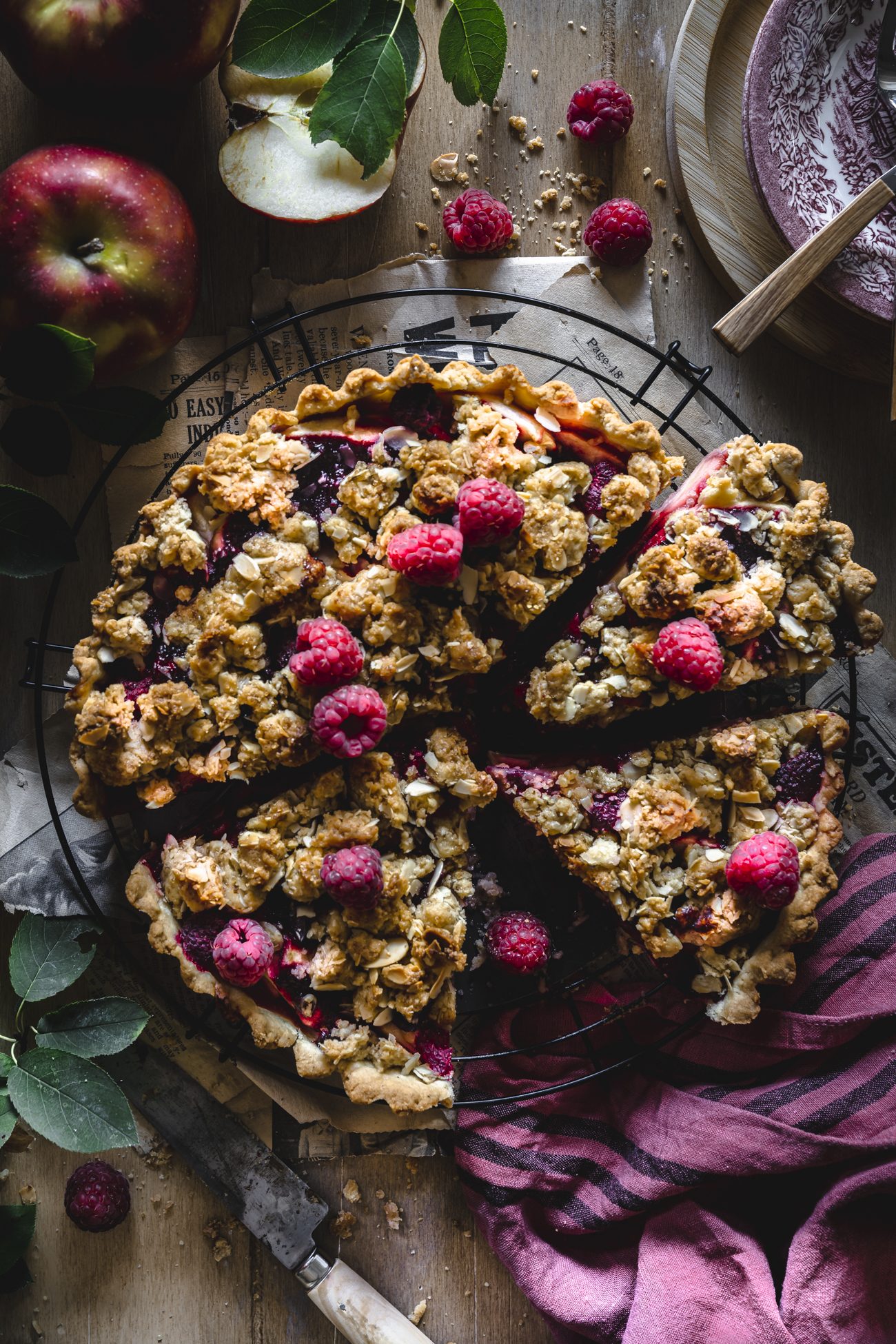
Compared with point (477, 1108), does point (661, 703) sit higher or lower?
higher

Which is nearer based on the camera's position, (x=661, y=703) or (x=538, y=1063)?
(x=661, y=703)

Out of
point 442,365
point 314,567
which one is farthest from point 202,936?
point 442,365

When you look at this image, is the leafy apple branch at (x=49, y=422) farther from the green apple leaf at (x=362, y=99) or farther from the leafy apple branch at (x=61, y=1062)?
the leafy apple branch at (x=61, y=1062)

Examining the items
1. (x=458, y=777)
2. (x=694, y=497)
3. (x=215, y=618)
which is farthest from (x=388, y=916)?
(x=694, y=497)

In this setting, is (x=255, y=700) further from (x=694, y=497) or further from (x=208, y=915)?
(x=694, y=497)

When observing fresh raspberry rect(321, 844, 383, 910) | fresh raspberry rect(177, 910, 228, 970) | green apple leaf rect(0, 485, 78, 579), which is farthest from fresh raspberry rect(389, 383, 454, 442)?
fresh raspberry rect(177, 910, 228, 970)

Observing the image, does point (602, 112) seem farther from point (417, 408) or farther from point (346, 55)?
point (417, 408)

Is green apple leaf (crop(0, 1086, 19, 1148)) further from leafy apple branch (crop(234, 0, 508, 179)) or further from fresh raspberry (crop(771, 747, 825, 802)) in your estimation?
leafy apple branch (crop(234, 0, 508, 179))

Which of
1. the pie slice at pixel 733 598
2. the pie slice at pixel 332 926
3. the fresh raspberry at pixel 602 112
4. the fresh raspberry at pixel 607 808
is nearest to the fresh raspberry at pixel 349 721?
the pie slice at pixel 332 926
